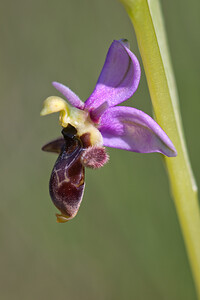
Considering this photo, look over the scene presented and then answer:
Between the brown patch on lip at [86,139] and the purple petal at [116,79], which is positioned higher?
the purple petal at [116,79]

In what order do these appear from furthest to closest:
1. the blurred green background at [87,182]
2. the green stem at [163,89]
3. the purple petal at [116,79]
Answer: the blurred green background at [87,182] → the purple petal at [116,79] → the green stem at [163,89]

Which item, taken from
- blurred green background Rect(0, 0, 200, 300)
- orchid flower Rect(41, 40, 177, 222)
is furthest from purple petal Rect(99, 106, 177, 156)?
blurred green background Rect(0, 0, 200, 300)

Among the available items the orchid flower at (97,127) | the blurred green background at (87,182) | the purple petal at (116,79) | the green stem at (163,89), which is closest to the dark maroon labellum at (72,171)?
the orchid flower at (97,127)

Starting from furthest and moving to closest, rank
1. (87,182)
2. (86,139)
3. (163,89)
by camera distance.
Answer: (87,182)
(86,139)
(163,89)

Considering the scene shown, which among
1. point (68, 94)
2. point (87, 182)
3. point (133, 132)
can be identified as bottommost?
point (87, 182)

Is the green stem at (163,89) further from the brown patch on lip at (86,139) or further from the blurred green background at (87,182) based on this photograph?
the blurred green background at (87,182)

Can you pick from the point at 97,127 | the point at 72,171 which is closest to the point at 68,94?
the point at 97,127

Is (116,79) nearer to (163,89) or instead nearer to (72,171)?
(163,89)

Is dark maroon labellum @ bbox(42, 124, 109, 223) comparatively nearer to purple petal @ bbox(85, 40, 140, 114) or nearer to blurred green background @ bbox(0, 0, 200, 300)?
purple petal @ bbox(85, 40, 140, 114)
